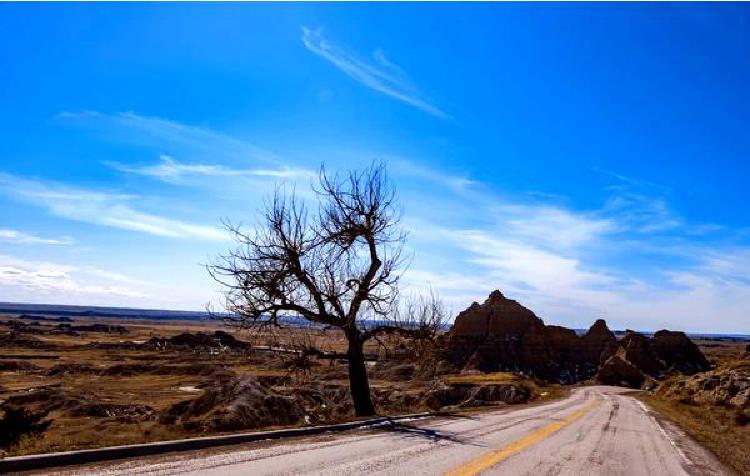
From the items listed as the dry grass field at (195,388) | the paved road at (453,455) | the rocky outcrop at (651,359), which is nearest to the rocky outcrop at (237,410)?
the dry grass field at (195,388)

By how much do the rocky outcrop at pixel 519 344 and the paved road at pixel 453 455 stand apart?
68.3 meters

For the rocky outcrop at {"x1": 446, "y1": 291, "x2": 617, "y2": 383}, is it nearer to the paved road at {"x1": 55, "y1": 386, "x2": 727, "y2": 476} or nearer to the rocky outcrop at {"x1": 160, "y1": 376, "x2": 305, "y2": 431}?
the rocky outcrop at {"x1": 160, "y1": 376, "x2": 305, "y2": 431}

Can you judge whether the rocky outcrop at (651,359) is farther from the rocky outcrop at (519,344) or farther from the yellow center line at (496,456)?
the yellow center line at (496,456)

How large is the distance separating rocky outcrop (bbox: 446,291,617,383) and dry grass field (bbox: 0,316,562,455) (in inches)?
283

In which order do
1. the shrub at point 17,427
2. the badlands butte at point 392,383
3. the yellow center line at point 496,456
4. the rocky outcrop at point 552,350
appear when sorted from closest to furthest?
the yellow center line at point 496,456
the shrub at point 17,427
the badlands butte at point 392,383
the rocky outcrop at point 552,350

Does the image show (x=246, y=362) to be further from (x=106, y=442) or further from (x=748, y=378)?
(x=106, y=442)

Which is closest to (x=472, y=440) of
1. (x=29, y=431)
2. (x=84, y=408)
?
(x=29, y=431)

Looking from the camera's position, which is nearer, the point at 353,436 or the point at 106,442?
the point at 106,442

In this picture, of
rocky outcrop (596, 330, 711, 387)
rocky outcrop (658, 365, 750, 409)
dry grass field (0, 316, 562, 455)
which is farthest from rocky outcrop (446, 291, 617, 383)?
rocky outcrop (658, 365, 750, 409)

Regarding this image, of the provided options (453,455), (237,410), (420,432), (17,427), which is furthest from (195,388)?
(453,455)

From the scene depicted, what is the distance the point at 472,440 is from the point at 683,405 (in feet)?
110

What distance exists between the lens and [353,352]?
18.6 meters

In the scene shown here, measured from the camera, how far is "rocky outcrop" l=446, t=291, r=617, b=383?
276 feet

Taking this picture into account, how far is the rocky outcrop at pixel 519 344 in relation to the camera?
84.2 m
